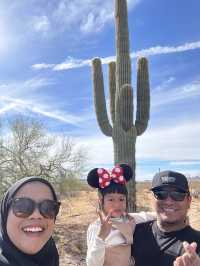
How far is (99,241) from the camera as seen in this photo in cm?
392

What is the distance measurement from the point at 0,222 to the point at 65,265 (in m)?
8.98

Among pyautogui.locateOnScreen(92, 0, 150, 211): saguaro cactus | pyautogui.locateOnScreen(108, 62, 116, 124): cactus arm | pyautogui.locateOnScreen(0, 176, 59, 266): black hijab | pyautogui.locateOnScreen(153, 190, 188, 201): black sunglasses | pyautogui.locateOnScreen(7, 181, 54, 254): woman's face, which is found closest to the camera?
pyautogui.locateOnScreen(0, 176, 59, 266): black hijab

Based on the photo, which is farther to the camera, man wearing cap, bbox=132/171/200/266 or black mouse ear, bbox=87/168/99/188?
black mouse ear, bbox=87/168/99/188

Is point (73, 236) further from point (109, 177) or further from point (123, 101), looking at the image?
point (109, 177)

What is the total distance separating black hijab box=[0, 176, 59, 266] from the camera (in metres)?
2.78

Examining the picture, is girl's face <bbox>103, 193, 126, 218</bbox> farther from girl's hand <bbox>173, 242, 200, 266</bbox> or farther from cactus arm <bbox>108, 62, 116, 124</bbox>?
cactus arm <bbox>108, 62, 116, 124</bbox>

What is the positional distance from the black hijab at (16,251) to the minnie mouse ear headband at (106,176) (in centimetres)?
141

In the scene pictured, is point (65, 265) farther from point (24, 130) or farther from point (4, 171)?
point (24, 130)

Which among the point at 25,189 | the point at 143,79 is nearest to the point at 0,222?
the point at 25,189

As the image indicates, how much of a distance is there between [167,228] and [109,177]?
951 millimetres

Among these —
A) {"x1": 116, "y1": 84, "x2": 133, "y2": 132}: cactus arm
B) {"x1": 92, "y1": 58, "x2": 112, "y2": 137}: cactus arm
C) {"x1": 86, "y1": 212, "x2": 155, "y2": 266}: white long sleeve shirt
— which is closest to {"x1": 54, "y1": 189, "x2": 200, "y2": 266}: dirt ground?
{"x1": 92, "y1": 58, "x2": 112, "y2": 137}: cactus arm

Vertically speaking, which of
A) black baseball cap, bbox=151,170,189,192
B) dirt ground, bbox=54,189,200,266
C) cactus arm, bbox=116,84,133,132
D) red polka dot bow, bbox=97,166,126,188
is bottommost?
dirt ground, bbox=54,189,200,266

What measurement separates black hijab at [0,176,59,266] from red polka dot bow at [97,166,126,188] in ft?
4.58

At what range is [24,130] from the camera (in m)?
17.4
